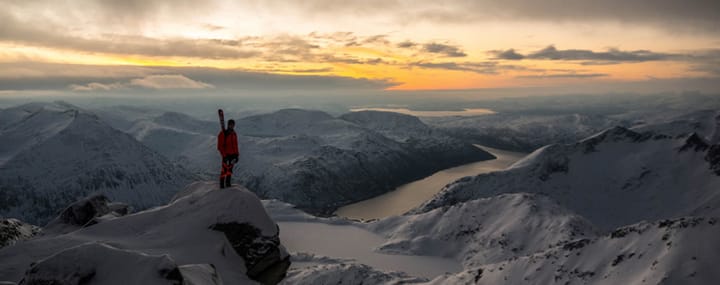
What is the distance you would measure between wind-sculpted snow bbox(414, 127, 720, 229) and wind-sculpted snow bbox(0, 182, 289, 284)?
121636mm

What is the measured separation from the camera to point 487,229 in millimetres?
77000

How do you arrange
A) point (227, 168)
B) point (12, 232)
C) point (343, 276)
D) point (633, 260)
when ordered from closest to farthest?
1. point (227, 168)
2. point (633, 260)
3. point (12, 232)
4. point (343, 276)

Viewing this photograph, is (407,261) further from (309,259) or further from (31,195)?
(31,195)

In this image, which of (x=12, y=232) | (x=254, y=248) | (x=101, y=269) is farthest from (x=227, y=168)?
(x=12, y=232)

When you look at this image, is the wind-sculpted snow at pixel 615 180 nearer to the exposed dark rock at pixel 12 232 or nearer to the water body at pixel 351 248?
the water body at pixel 351 248

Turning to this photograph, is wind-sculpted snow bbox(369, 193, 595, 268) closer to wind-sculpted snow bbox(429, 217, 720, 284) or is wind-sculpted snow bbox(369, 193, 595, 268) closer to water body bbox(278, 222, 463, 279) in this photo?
water body bbox(278, 222, 463, 279)

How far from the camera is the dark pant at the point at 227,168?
2332cm

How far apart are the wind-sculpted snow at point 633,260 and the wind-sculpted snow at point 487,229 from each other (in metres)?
33.4

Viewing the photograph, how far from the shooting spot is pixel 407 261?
61875 mm

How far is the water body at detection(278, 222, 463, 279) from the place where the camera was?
57031 millimetres

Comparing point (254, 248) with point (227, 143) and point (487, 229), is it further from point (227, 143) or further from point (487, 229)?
point (487, 229)

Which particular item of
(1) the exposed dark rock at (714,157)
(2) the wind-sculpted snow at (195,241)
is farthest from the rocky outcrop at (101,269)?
(1) the exposed dark rock at (714,157)

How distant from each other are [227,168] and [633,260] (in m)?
27.2

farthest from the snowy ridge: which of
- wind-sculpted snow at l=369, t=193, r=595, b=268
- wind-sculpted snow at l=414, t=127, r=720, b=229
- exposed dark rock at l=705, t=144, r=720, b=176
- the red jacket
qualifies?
exposed dark rock at l=705, t=144, r=720, b=176
